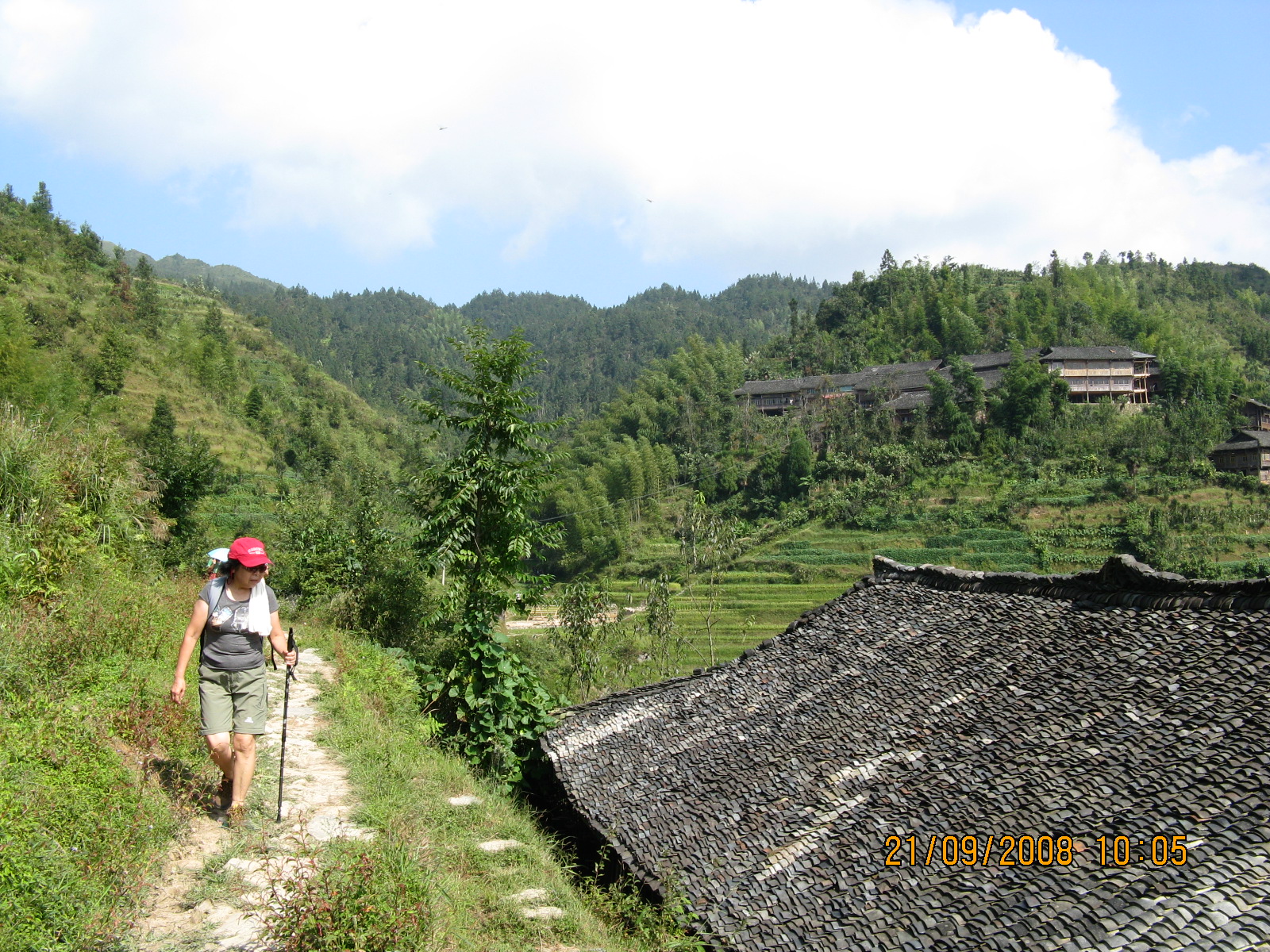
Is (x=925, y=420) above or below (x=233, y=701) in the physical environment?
above

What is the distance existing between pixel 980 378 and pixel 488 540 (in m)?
55.7

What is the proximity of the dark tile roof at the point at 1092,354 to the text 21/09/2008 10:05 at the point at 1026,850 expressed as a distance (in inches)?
2349

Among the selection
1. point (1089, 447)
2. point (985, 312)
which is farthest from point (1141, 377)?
point (985, 312)

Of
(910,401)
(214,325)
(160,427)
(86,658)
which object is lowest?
(86,658)

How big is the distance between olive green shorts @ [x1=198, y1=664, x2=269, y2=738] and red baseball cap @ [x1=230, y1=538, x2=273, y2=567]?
658 millimetres

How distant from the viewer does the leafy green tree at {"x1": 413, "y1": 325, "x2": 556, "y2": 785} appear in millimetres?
9164

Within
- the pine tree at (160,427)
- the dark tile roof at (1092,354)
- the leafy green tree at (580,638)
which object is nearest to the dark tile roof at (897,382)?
the dark tile roof at (1092,354)

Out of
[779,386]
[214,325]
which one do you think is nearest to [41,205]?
[214,325]

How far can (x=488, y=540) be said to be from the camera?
947cm

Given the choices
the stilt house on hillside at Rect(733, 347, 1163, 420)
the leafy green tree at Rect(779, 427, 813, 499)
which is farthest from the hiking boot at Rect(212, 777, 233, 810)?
the stilt house on hillside at Rect(733, 347, 1163, 420)

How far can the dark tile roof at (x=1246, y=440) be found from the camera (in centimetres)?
4392

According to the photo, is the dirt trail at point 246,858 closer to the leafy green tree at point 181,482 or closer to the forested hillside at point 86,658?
the forested hillside at point 86,658

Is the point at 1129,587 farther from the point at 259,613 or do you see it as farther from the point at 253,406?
the point at 253,406

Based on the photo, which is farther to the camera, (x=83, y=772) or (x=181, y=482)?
(x=181, y=482)
